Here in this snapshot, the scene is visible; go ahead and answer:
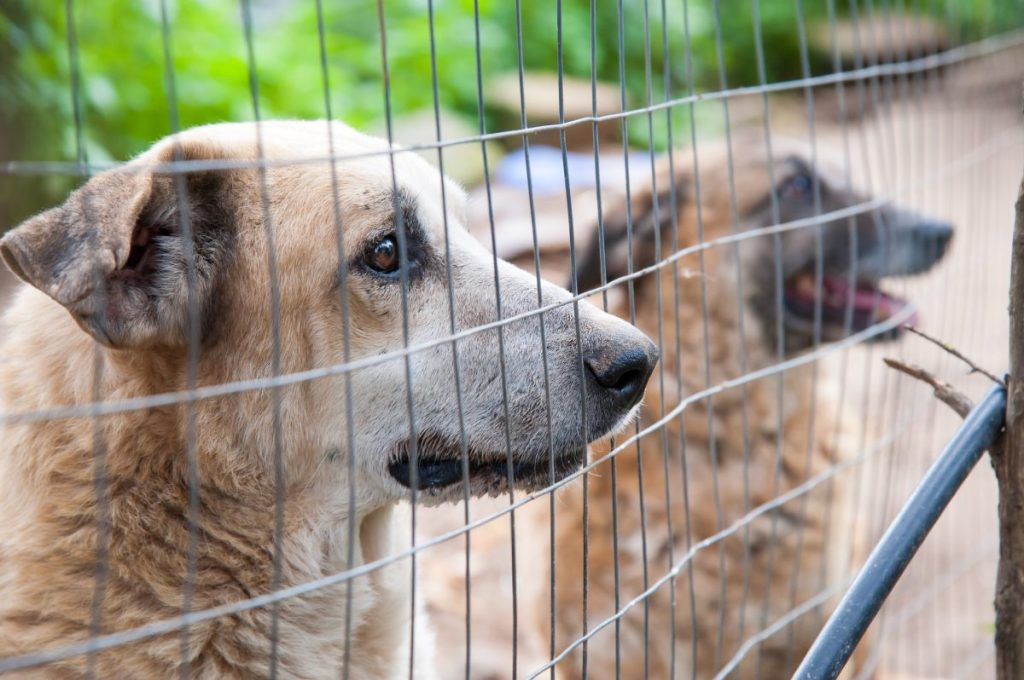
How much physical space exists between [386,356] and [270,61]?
7.42 meters

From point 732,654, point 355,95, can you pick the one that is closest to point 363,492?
point 732,654

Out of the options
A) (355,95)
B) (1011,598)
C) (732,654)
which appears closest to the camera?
(1011,598)

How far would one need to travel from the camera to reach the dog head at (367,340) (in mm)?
2045

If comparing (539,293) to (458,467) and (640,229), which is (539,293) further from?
(640,229)

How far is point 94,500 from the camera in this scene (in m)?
1.92

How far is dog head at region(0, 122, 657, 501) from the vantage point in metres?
2.04

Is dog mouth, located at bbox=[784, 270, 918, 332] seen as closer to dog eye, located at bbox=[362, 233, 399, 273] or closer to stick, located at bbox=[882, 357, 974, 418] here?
stick, located at bbox=[882, 357, 974, 418]

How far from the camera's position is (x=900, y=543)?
77.2 inches

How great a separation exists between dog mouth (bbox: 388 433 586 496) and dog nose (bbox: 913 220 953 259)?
8.25 ft

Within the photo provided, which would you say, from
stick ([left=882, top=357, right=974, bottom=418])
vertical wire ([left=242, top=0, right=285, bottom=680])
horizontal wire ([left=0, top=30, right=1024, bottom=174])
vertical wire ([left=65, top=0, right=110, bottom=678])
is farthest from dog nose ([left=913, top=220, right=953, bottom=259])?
vertical wire ([left=65, top=0, right=110, bottom=678])

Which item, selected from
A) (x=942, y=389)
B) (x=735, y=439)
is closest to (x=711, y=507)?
(x=735, y=439)

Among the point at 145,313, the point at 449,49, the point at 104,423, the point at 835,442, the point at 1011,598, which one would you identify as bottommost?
the point at 835,442

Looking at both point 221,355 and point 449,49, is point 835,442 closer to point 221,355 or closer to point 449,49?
point 221,355

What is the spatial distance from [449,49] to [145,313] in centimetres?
813
